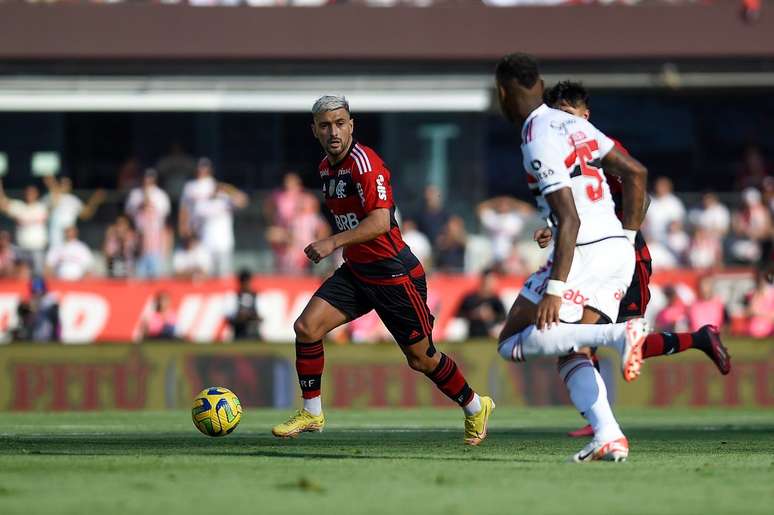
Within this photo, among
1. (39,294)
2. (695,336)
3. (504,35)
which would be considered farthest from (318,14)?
(695,336)

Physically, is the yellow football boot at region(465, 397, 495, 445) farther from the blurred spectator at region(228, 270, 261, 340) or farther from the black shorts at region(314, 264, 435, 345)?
the blurred spectator at region(228, 270, 261, 340)

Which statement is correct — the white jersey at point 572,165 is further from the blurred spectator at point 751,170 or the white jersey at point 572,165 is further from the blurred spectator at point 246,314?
the blurred spectator at point 751,170

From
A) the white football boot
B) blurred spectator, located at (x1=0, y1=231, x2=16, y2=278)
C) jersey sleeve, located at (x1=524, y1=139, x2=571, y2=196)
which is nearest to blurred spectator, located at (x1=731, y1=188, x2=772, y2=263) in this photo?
blurred spectator, located at (x1=0, y1=231, x2=16, y2=278)

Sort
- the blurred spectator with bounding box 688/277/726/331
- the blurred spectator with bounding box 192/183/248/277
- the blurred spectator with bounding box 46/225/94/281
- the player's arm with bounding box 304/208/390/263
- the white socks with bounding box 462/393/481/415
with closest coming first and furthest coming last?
1. the player's arm with bounding box 304/208/390/263
2. the white socks with bounding box 462/393/481/415
3. the blurred spectator with bounding box 688/277/726/331
4. the blurred spectator with bounding box 46/225/94/281
5. the blurred spectator with bounding box 192/183/248/277

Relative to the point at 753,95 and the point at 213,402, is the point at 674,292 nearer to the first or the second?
the point at 753,95

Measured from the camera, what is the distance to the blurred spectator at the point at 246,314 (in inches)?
800

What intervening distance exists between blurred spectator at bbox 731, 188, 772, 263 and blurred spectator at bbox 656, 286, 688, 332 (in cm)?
233

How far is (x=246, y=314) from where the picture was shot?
20312 mm

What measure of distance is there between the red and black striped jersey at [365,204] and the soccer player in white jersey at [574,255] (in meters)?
1.64

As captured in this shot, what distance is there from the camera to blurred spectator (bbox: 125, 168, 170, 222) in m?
22.3

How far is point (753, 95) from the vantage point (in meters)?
28.2

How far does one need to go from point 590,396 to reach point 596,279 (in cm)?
66

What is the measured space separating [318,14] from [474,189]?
14.7 feet

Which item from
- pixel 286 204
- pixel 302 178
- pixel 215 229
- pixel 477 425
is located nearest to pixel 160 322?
pixel 215 229
